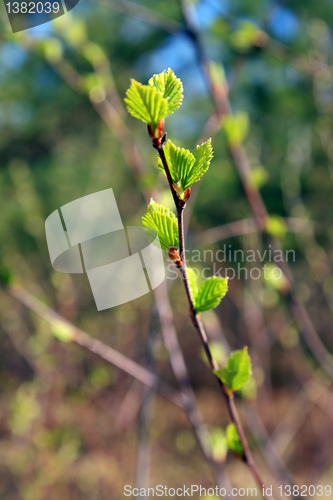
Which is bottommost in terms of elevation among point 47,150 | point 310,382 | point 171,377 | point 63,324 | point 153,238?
point 171,377

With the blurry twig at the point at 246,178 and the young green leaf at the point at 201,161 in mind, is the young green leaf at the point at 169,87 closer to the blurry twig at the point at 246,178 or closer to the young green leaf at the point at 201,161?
the young green leaf at the point at 201,161

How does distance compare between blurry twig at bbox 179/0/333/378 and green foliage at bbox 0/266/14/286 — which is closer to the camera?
green foliage at bbox 0/266/14/286

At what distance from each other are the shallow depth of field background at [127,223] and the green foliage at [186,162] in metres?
1.21

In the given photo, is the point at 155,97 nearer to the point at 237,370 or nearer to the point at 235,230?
the point at 237,370

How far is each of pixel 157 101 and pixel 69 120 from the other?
385 centimetres

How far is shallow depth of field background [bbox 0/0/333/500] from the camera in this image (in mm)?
1945

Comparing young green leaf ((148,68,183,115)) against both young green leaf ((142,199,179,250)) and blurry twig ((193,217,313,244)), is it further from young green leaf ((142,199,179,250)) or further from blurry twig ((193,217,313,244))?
blurry twig ((193,217,313,244))

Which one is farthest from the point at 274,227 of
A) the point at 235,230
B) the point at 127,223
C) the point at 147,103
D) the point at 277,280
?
the point at 127,223

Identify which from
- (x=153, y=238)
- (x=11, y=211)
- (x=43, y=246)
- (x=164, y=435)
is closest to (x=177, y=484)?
(x=164, y=435)

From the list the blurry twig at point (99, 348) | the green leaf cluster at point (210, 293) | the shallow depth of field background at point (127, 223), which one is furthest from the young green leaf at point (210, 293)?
the shallow depth of field background at point (127, 223)

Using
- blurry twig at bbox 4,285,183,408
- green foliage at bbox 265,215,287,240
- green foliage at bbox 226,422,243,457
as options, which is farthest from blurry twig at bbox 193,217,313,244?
green foliage at bbox 226,422,243,457

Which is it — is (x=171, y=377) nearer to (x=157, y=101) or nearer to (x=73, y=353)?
(x=73, y=353)

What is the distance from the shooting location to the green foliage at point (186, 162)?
0.99 feet

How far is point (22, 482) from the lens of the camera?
7.93ft
